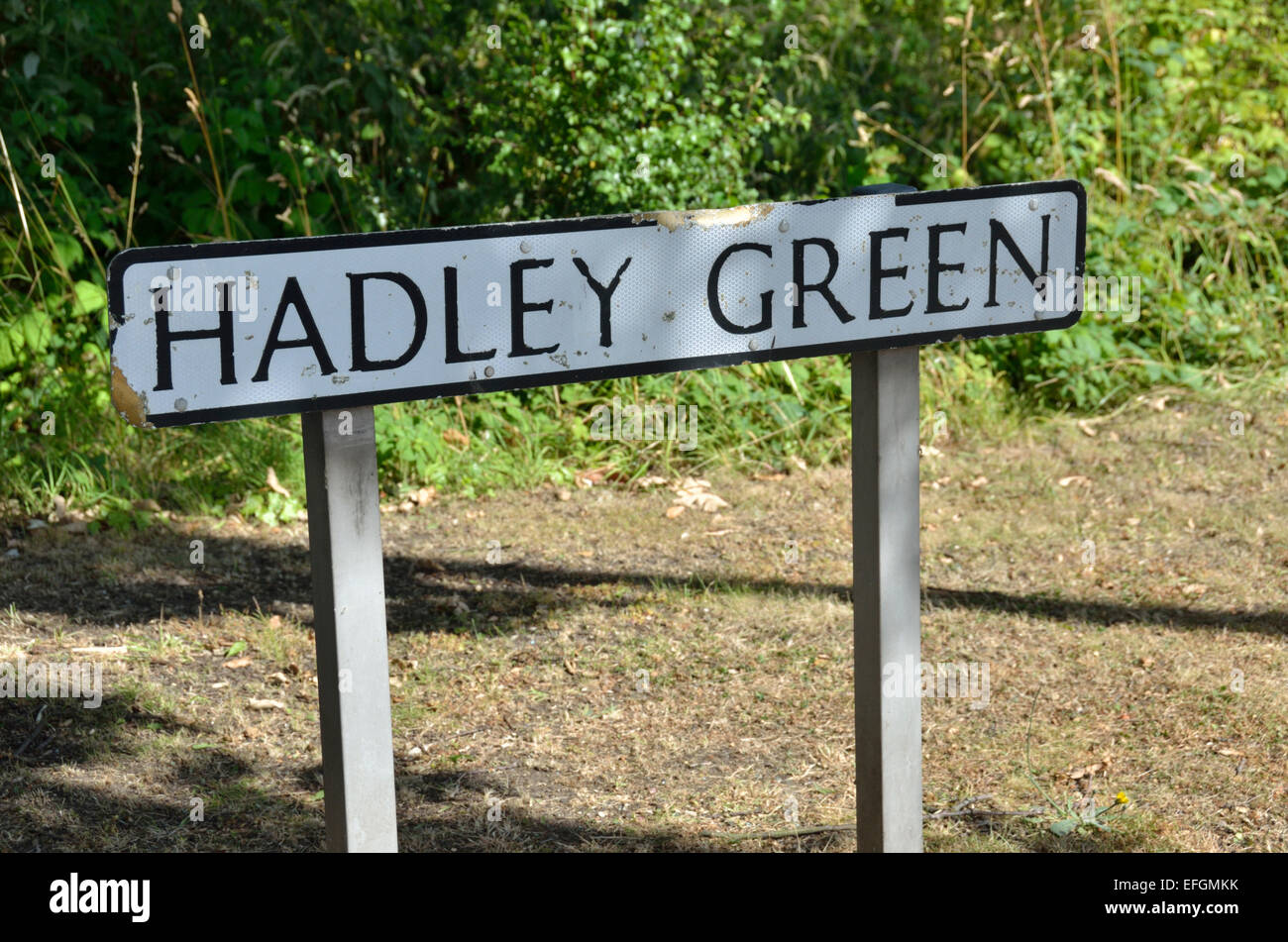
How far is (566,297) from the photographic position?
2.07 meters

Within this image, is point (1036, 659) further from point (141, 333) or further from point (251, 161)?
point (251, 161)

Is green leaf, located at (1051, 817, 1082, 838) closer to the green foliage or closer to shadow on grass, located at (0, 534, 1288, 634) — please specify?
shadow on grass, located at (0, 534, 1288, 634)

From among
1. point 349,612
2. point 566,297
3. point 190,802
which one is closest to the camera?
point 349,612

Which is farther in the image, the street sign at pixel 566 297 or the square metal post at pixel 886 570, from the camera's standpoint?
the square metal post at pixel 886 570

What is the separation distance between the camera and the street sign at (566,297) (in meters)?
1.82

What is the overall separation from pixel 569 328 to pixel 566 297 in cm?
5

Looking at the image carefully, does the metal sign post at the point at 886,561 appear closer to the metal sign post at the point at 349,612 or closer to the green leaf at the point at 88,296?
the metal sign post at the point at 349,612

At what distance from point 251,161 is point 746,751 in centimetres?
435

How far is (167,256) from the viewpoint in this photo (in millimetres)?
1773

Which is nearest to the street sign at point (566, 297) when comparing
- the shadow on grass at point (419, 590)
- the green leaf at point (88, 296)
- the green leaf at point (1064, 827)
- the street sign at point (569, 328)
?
the street sign at point (569, 328)

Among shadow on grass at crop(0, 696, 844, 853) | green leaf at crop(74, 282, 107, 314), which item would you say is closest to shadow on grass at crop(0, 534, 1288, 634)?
shadow on grass at crop(0, 696, 844, 853)

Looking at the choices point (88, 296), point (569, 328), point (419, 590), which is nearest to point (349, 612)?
point (569, 328)

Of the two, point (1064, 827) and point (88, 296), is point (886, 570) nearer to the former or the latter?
point (1064, 827)

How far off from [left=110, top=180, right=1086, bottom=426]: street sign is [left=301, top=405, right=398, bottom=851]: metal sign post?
0.21 ft
